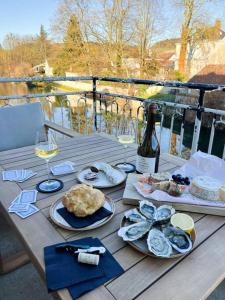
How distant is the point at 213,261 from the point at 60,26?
44.7 ft

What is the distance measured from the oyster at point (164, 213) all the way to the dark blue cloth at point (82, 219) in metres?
0.18

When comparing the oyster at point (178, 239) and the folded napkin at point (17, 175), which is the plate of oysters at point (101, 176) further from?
the oyster at point (178, 239)

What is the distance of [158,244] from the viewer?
0.66 meters

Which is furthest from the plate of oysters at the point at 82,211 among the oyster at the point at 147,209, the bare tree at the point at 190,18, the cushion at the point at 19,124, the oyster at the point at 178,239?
the bare tree at the point at 190,18

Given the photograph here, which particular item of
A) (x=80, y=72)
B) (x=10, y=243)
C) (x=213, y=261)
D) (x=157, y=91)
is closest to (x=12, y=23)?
(x=80, y=72)

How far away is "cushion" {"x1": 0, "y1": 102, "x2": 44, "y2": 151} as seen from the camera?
74.0 inches

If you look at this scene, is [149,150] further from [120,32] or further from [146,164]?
[120,32]

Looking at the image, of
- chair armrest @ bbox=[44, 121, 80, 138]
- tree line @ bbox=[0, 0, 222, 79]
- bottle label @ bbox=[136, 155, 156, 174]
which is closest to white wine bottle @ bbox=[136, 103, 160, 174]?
bottle label @ bbox=[136, 155, 156, 174]

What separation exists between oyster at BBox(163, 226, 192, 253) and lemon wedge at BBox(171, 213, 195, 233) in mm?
18

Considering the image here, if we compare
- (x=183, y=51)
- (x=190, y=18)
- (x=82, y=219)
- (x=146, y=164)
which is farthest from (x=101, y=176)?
(x=183, y=51)

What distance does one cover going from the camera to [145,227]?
71 cm

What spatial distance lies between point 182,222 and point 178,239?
0.07 metres

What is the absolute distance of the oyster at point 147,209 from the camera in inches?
30.1

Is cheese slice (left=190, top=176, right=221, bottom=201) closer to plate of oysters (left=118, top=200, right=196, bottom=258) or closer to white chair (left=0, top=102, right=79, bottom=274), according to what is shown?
plate of oysters (left=118, top=200, right=196, bottom=258)
